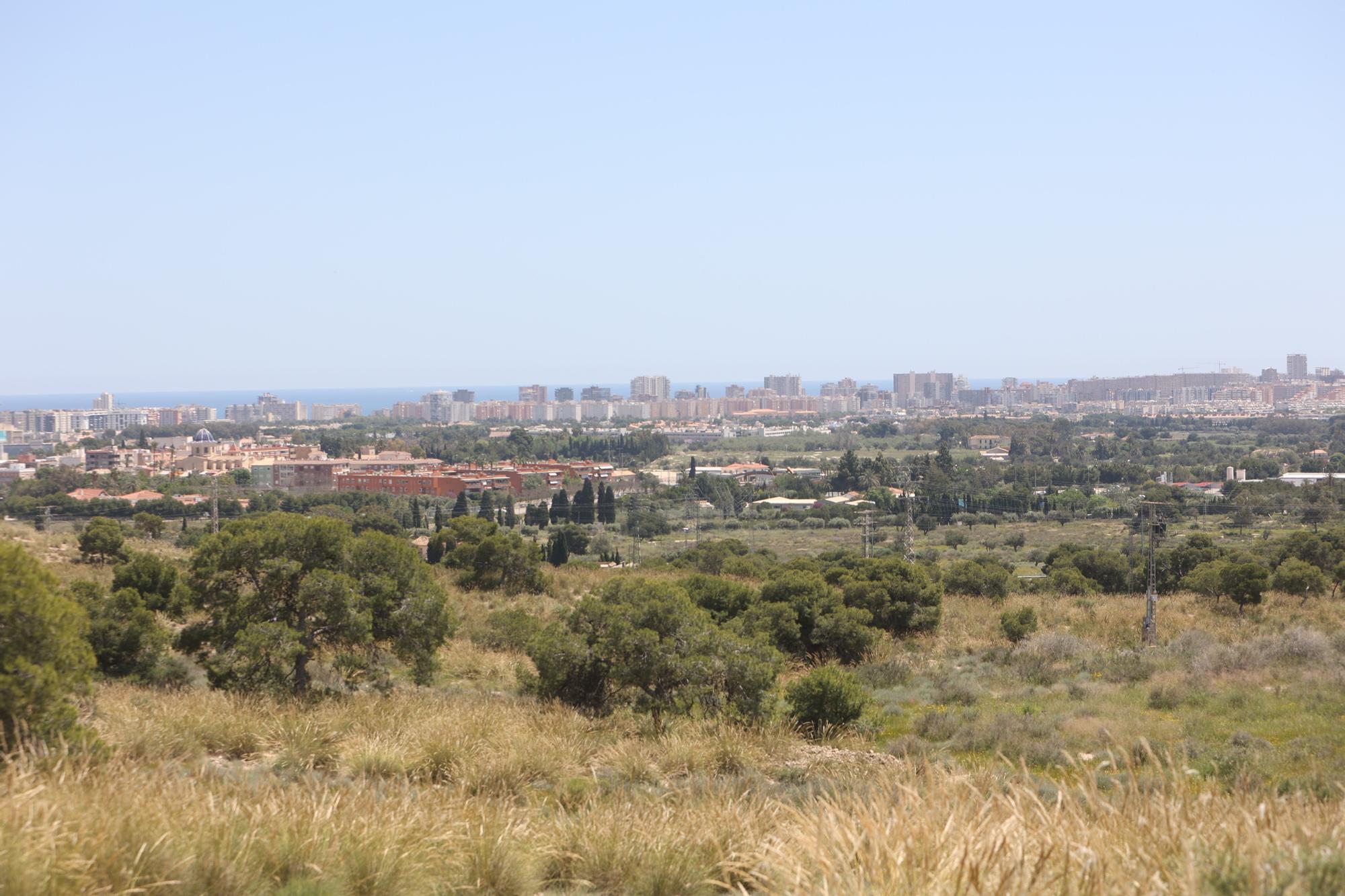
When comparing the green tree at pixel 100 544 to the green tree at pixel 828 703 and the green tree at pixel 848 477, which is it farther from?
the green tree at pixel 848 477

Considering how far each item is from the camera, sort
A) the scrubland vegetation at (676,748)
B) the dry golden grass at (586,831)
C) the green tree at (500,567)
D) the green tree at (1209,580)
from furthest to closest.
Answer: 1. the green tree at (500,567)
2. the green tree at (1209,580)
3. the scrubland vegetation at (676,748)
4. the dry golden grass at (586,831)

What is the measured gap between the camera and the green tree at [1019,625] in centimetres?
1627

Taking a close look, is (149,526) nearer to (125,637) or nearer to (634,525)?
(634,525)

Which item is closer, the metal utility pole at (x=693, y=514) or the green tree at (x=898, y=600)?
the green tree at (x=898, y=600)

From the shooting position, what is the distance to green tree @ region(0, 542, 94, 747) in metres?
5.12

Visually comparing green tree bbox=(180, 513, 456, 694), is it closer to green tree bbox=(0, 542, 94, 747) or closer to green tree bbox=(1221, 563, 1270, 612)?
green tree bbox=(0, 542, 94, 747)

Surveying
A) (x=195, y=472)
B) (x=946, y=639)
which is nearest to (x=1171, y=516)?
(x=946, y=639)

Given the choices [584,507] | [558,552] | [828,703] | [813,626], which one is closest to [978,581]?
[813,626]

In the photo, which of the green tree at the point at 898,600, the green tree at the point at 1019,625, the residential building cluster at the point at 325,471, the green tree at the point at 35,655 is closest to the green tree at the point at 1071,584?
the green tree at the point at 898,600

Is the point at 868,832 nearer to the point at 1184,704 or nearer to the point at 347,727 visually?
the point at 347,727

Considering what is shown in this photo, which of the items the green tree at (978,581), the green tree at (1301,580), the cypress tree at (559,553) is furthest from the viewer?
the cypress tree at (559,553)

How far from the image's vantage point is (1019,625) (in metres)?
16.3

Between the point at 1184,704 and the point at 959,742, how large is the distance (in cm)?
345

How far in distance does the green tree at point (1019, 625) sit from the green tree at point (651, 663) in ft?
25.4
